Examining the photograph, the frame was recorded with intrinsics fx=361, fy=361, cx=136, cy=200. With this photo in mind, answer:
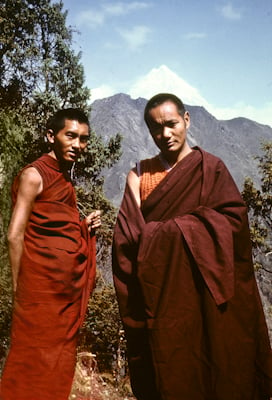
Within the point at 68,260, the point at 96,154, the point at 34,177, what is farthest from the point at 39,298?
the point at 96,154

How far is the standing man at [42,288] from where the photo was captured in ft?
7.12

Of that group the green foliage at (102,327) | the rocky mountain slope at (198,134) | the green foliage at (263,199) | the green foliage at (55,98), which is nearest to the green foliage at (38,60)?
the green foliage at (55,98)

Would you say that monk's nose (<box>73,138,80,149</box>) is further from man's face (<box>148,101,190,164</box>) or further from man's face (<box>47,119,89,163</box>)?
man's face (<box>148,101,190,164</box>)

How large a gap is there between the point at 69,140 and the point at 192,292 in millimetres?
1278

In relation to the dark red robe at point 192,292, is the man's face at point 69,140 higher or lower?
higher

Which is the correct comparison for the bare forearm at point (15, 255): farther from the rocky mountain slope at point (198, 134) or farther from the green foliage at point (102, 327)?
the rocky mountain slope at point (198, 134)

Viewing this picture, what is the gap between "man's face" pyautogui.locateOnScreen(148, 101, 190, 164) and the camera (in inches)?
86.7

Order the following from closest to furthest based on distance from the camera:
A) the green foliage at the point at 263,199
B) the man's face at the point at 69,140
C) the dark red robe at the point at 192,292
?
the dark red robe at the point at 192,292, the man's face at the point at 69,140, the green foliage at the point at 263,199

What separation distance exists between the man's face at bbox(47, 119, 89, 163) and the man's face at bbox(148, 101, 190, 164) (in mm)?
510

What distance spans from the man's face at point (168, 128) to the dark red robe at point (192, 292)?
0.12 m

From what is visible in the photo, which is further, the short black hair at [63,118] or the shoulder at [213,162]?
the short black hair at [63,118]

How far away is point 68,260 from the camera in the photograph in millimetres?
2271

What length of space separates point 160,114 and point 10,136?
5.54 m

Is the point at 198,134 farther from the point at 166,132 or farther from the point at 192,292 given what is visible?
the point at 192,292
